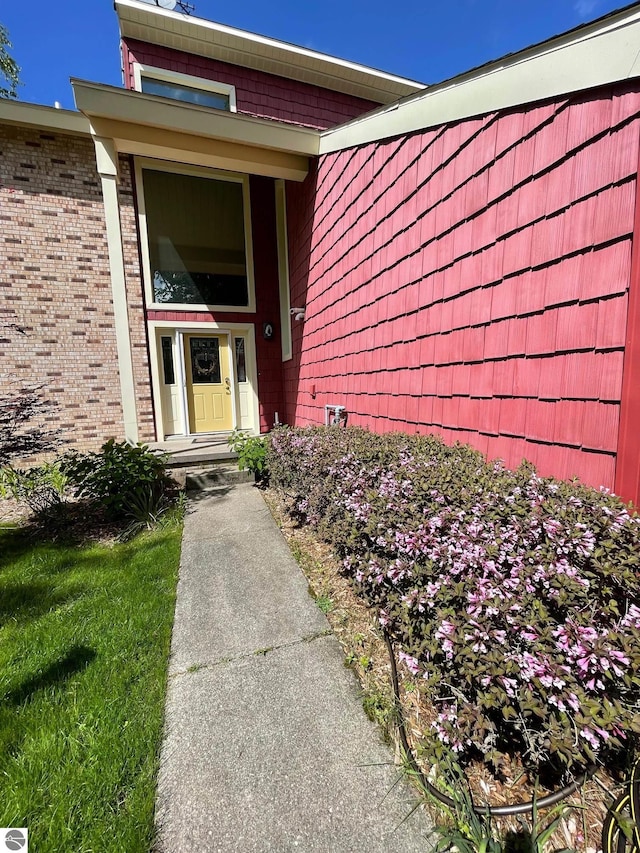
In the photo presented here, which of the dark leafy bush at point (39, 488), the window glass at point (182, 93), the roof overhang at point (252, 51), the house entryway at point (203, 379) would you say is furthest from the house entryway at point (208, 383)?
the roof overhang at point (252, 51)

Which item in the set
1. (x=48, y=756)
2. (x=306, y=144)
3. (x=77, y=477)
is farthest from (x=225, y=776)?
(x=306, y=144)

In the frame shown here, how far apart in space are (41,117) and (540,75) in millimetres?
6856

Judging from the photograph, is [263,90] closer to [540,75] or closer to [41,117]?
[41,117]

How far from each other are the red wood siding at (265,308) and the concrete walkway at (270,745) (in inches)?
223

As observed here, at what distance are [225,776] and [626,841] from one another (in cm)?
133

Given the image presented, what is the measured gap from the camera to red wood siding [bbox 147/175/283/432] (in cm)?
762

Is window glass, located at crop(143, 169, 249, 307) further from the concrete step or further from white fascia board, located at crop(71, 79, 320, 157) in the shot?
the concrete step

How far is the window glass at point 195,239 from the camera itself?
6.97m

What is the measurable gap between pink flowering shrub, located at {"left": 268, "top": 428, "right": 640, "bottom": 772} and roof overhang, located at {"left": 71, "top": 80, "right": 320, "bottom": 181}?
16.4 feet

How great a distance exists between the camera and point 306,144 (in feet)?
16.5

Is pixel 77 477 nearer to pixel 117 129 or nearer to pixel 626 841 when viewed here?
pixel 117 129

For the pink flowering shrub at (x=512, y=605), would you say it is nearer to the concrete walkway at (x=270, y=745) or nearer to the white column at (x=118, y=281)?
the concrete walkway at (x=270, y=745)

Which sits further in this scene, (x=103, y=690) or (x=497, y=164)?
(x=497, y=164)

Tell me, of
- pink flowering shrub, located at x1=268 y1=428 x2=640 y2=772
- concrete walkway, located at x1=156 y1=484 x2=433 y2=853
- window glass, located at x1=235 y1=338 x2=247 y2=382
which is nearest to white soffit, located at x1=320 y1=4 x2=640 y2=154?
pink flowering shrub, located at x1=268 y1=428 x2=640 y2=772
